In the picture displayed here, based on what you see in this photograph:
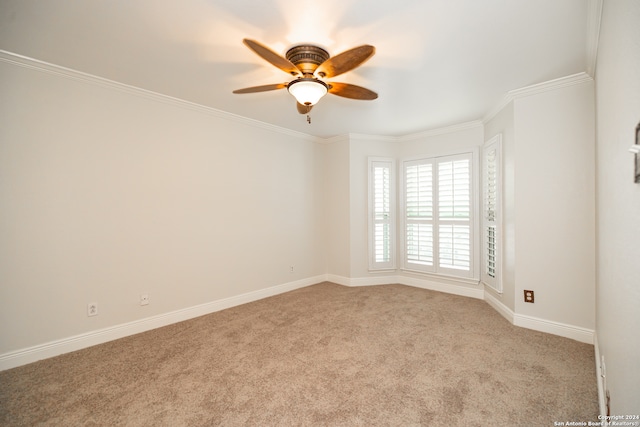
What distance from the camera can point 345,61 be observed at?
1902 millimetres

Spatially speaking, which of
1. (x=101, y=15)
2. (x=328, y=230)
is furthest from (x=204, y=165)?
Result: (x=328, y=230)

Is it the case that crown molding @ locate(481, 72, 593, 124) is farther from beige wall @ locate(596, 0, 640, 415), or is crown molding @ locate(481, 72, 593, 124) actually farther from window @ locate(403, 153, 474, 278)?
beige wall @ locate(596, 0, 640, 415)

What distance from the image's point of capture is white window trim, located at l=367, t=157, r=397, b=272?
4668 millimetres

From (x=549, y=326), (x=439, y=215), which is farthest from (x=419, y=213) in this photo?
(x=549, y=326)

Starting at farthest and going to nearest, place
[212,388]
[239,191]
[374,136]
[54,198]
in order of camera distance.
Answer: [374,136] → [239,191] → [54,198] → [212,388]

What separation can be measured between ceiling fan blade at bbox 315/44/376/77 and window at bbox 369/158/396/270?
8.91ft

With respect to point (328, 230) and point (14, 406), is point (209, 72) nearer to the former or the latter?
point (14, 406)

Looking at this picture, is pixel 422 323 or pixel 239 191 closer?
pixel 422 323

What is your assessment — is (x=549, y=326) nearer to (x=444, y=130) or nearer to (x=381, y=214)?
(x=381, y=214)

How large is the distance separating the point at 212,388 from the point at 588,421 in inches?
90.6

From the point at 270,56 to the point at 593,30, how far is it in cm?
216

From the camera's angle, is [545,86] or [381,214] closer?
[545,86]

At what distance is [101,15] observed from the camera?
1786mm

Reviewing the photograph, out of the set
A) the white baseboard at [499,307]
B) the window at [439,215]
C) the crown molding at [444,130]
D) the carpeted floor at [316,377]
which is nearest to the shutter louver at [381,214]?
the window at [439,215]
